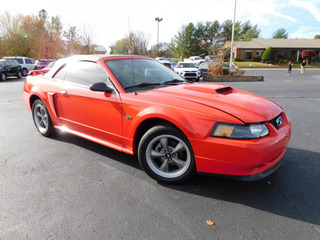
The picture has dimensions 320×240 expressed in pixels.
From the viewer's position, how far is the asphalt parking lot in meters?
2.00

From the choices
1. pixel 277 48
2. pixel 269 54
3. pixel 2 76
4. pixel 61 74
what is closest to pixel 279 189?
pixel 61 74

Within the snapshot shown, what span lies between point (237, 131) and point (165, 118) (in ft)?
2.57

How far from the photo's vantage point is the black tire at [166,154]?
2.55m

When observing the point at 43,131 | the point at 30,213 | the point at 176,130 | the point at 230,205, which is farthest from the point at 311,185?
the point at 43,131

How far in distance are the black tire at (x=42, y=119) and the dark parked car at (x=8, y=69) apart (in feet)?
51.6

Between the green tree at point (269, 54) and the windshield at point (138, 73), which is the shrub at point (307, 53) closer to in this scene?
the green tree at point (269, 54)

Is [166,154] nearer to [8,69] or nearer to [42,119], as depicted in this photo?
[42,119]

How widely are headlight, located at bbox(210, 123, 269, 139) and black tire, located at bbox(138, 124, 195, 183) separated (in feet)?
1.22

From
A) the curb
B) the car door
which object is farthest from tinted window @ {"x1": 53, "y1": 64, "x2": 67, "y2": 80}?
the curb

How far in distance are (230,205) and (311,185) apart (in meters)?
1.14

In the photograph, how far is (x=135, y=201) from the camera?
2430 mm

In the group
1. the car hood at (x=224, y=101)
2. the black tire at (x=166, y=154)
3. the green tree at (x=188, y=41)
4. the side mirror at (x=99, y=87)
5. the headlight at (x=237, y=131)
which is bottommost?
the black tire at (x=166, y=154)

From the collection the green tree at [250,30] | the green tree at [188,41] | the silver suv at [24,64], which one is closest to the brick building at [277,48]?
the green tree at [188,41]

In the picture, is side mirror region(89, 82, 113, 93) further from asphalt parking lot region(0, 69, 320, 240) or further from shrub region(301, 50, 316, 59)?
shrub region(301, 50, 316, 59)
